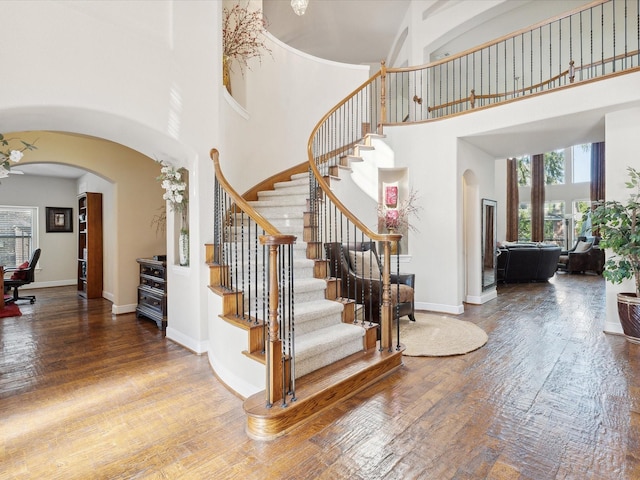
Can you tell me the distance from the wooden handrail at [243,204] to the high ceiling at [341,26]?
5074 millimetres

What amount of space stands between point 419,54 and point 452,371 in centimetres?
623

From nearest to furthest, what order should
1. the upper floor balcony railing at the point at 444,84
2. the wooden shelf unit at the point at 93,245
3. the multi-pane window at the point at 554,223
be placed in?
the upper floor balcony railing at the point at 444,84
the wooden shelf unit at the point at 93,245
the multi-pane window at the point at 554,223

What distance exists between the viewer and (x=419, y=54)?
22.6 feet

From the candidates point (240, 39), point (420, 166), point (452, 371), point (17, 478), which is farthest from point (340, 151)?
point (17, 478)

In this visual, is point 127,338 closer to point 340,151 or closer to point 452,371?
point 452,371

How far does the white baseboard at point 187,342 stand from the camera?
3.60 metres

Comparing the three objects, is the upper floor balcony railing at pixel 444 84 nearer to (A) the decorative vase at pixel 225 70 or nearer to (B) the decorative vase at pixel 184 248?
(A) the decorative vase at pixel 225 70

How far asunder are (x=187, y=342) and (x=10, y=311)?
3869mm

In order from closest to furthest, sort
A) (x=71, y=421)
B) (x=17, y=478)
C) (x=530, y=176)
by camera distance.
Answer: (x=17, y=478) → (x=71, y=421) → (x=530, y=176)

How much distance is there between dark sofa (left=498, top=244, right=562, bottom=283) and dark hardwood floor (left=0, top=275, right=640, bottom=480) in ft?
14.0

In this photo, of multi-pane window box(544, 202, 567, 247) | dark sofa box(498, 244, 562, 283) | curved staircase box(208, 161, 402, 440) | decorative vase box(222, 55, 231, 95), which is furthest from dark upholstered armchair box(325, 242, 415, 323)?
multi-pane window box(544, 202, 567, 247)

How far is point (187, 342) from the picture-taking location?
378cm

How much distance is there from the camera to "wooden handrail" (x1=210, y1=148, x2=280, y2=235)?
245 cm

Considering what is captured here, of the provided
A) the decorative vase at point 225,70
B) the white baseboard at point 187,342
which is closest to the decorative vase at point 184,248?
the white baseboard at point 187,342
